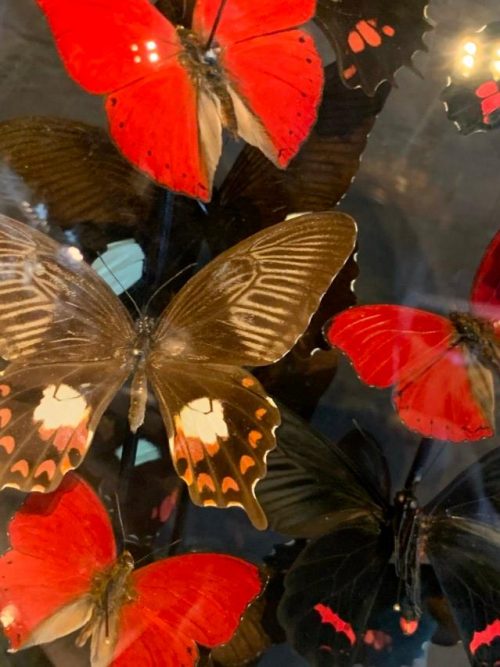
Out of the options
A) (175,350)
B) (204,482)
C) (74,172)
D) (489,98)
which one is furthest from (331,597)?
(489,98)

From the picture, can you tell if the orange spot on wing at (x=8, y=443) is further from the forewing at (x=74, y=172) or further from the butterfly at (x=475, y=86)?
the butterfly at (x=475, y=86)

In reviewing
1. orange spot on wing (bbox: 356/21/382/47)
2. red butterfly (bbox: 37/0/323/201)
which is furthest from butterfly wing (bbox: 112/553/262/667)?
orange spot on wing (bbox: 356/21/382/47)

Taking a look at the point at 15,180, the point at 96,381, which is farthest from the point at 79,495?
the point at 15,180

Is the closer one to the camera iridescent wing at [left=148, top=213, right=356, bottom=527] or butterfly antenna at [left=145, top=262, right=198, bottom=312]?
iridescent wing at [left=148, top=213, right=356, bottom=527]

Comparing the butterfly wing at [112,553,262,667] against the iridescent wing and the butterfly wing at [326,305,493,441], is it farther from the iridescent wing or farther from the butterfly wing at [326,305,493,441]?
the butterfly wing at [326,305,493,441]

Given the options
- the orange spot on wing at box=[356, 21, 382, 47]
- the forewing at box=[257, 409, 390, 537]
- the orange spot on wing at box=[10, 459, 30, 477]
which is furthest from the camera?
the orange spot on wing at box=[356, 21, 382, 47]

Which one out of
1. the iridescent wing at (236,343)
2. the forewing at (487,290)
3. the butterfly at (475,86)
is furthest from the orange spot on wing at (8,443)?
the butterfly at (475,86)

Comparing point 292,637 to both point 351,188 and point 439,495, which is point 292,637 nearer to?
point 439,495
